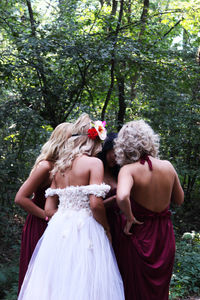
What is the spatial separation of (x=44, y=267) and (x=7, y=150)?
10.7 feet

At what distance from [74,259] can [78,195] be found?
553mm

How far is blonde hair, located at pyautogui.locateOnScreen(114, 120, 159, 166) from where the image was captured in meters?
3.11

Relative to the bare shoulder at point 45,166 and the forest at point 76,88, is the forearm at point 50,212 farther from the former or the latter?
the forest at point 76,88

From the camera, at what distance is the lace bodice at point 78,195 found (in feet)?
9.80

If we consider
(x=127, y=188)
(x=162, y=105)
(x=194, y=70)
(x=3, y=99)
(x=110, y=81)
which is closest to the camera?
(x=127, y=188)

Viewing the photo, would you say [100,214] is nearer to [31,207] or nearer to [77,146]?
[77,146]

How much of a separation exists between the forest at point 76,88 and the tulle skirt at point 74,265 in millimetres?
2008

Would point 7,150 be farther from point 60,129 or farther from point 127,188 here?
point 127,188

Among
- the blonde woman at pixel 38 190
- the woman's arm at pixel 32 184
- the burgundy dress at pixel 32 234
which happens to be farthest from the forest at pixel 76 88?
the woman's arm at pixel 32 184

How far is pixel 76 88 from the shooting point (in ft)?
24.0

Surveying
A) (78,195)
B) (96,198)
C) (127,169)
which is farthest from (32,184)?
(127,169)

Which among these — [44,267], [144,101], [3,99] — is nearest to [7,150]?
[3,99]

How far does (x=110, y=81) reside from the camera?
27.1ft

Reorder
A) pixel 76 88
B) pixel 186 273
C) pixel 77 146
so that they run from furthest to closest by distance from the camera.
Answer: pixel 76 88 → pixel 186 273 → pixel 77 146
